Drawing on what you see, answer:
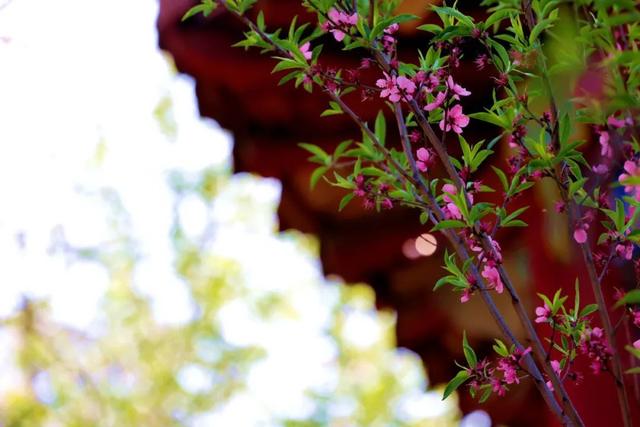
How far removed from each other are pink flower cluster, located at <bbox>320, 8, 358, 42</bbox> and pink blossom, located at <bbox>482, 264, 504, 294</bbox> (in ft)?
1.21

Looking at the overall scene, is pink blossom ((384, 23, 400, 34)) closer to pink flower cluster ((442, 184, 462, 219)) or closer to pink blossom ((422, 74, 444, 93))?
pink blossom ((422, 74, 444, 93))

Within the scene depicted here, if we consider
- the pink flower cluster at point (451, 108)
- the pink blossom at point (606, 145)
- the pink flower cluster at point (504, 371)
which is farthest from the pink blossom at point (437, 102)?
the pink flower cluster at point (504, 371)

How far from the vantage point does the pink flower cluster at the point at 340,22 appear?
1.29 meters

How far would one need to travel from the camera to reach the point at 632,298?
97 centimetres

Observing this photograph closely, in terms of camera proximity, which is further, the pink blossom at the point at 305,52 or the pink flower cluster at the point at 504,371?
the pink blossom at the point at 305,52

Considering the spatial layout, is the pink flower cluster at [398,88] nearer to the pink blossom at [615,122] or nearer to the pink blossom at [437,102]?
the pink blossom at [437,102]

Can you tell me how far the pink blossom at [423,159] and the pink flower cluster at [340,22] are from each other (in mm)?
191

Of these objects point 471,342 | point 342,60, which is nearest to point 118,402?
point 471,342

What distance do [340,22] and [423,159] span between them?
0.22 m

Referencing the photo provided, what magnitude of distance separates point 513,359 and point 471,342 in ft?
12.2

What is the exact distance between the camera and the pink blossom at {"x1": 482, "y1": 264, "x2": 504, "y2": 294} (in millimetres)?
1209

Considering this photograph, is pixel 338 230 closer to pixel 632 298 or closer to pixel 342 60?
pixel 342 60

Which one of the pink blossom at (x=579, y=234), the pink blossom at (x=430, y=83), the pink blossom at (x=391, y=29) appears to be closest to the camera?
the pink blossom at (x=579, y=234)

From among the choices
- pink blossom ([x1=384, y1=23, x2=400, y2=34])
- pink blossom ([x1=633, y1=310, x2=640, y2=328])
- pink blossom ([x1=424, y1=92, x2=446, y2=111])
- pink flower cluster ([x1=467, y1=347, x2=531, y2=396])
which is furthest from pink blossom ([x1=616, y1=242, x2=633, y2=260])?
pink blossom ([x1=384, y1=23, x2=400, y2=34])
